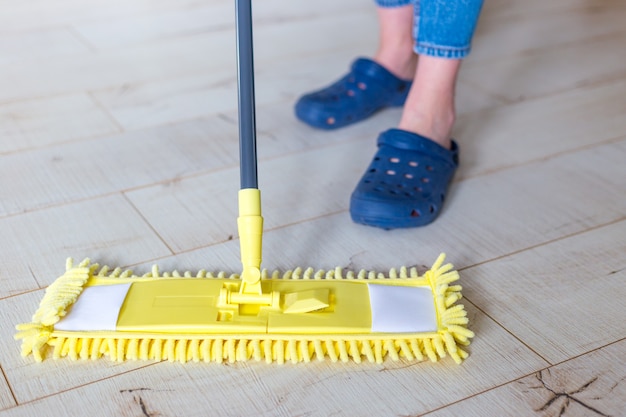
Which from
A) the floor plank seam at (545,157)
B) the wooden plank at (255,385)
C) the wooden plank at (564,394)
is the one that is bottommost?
the floor plank seam at (545,157)

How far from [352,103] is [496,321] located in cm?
61

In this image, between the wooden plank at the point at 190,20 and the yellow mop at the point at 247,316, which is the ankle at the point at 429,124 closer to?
the yellow mop at the point at 247,316

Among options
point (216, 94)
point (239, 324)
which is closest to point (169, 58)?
point (216, 94)

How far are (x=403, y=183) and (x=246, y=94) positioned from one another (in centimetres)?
35

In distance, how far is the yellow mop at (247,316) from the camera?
80 cm

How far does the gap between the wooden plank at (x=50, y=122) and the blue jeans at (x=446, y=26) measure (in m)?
0.55

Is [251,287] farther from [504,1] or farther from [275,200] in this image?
[504,1]

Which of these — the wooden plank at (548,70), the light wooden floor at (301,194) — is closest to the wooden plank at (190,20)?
the light wooden floor at (301,194)

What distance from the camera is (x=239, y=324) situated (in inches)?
31.4

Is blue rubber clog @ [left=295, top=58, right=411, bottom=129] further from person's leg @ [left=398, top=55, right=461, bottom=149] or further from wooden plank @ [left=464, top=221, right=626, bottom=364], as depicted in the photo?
wooden plank @ [left=464, top=221, right=626, bottom=364]

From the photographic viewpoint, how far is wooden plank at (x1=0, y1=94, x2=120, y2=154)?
1317 millimetres

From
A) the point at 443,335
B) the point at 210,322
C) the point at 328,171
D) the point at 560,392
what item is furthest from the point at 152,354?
the point at 328,171

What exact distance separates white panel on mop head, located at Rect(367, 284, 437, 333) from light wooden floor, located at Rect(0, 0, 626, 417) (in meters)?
0.04

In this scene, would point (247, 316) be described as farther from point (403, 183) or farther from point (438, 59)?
point (438, 59)
